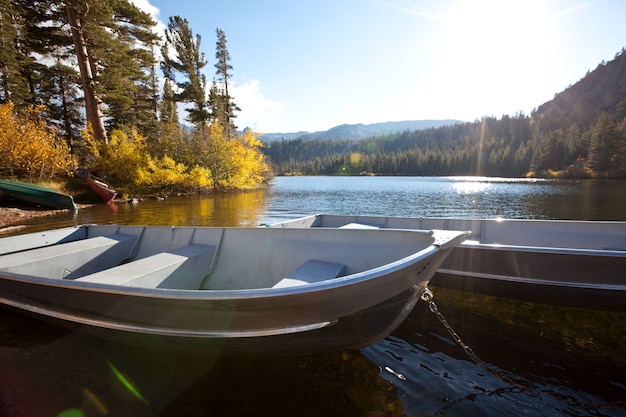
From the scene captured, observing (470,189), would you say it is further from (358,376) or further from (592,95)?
(592,95)

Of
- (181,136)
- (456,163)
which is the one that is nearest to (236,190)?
(181,136)

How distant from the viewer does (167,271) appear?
4.18 meters

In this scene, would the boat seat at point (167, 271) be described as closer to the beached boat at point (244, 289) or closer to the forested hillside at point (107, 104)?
the beached boat at point (244, 289)

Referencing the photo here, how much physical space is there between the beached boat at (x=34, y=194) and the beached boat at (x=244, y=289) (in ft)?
46.4

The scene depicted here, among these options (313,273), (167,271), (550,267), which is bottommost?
(550,267)

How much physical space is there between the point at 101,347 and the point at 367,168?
14267 centimetres

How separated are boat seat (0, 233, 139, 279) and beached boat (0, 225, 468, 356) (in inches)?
0.7

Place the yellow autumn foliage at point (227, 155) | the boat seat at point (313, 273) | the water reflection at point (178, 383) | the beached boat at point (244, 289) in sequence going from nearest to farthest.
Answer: the beached boat at point (244, 289) < the water reflection at point (178, 383) < the boat seat at point (313, 273) < the yellow autumn foliage at point (227, 155)

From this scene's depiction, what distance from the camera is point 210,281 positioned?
16.0ft

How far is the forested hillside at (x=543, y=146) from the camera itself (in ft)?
198

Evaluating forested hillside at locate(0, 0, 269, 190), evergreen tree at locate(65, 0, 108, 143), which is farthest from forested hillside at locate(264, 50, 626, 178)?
evergreen tree at locate(65, 0, 108, 143)

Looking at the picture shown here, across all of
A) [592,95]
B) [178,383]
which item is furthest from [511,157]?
[178,383]

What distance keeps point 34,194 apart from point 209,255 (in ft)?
58.1

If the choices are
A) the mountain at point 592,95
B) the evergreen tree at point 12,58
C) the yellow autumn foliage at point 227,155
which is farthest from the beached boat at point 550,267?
the mountain at point 592,95
